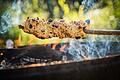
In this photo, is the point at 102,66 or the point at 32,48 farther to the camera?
the point at 102,66

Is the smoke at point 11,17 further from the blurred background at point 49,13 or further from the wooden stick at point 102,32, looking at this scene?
the wooden stick at point 102,32

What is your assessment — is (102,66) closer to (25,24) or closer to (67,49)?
(67,49)

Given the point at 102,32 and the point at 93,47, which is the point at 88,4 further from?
the point at 93,47

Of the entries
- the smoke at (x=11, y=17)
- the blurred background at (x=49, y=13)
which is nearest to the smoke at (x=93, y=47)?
the blurred background at (x=49, y=13)

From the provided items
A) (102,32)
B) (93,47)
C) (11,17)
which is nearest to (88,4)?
(102,32)

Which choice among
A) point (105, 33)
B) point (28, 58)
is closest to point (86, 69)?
point (105, 33)

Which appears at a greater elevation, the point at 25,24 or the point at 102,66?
the point at 25,24

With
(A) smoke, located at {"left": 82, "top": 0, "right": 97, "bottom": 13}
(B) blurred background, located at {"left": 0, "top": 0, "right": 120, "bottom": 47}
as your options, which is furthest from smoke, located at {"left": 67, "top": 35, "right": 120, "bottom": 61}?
(A) smoke, located at {"left": 82, "top": 0, "right": 97, "bottom": 13}
